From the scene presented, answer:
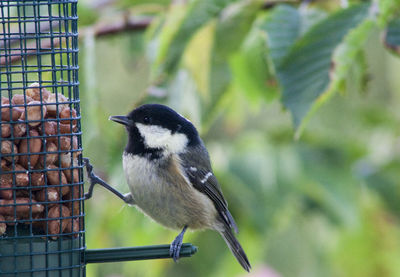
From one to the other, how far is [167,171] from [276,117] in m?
2.91

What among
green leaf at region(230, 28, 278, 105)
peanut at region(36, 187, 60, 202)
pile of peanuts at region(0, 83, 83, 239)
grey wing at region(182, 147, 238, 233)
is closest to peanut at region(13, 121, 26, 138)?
pile of peanuts at region(0, 83, 83, 239)

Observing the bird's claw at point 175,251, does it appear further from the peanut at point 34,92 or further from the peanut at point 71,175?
the peanut at point 34,92

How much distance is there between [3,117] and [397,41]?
179cm

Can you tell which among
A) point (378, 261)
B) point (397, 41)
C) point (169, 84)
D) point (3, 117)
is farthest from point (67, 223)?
point (378, 261)

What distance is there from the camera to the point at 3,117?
10.1ft

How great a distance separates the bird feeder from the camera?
3016mm

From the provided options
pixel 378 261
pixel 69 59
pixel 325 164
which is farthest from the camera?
pixel 378 261

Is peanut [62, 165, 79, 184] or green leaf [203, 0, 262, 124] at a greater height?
green leaf [203, 0, 262, 124]

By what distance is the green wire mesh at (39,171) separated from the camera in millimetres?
3021

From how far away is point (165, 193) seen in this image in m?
3.72

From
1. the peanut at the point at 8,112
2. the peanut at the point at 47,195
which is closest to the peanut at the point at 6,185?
the peanut at the point at 47,195

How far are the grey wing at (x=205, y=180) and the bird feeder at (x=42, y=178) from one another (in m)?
0.65

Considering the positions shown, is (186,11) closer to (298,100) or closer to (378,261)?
(298,100)

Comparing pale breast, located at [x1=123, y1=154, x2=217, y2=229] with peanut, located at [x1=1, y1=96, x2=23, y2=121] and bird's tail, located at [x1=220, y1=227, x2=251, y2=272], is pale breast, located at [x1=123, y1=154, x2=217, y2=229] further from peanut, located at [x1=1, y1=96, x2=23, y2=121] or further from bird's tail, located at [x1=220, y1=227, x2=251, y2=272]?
peanut, located at [x1=1, y1=96, x2=23, y2=121]
